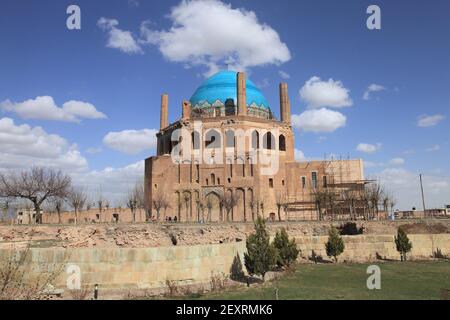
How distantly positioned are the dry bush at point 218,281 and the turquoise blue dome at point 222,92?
2992 centimetres

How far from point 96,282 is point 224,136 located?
27.7 meters

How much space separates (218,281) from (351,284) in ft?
14.6

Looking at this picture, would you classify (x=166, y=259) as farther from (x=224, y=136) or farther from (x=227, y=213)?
(x=224, y=136)

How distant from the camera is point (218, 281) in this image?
39.1 feet

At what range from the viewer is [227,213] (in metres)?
34.2

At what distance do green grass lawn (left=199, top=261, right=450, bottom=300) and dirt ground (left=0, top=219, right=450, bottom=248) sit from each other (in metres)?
3.84

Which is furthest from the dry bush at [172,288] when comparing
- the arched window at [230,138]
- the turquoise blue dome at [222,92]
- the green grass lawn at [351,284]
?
the turquoise blue dome at [222,92]

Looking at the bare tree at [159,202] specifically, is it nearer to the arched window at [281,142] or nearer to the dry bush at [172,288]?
the arched window at [281,142]

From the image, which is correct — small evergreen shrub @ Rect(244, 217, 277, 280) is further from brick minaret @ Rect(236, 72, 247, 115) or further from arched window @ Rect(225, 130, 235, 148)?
brick minaret @ Rect(236, 72, 247, 115)

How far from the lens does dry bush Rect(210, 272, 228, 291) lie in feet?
38.0

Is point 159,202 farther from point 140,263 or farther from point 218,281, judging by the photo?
point 140,263
